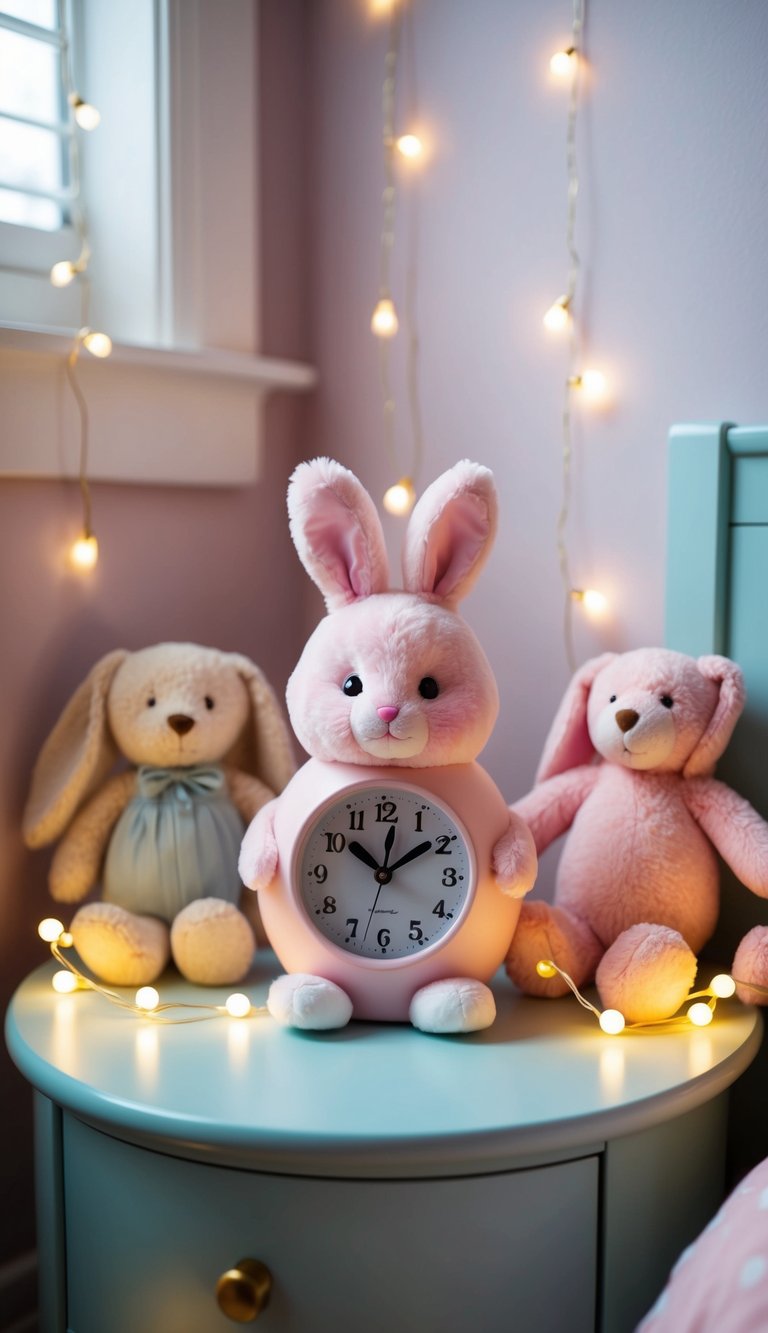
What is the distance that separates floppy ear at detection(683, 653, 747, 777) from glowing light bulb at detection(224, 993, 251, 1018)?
457 mm

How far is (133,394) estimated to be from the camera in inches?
53.2

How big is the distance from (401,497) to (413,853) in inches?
21.2

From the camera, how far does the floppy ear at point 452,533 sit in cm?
104

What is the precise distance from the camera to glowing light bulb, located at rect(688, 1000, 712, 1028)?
41.0 inches

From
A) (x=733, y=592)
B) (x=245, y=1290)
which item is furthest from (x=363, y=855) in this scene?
(x=733, y=592)

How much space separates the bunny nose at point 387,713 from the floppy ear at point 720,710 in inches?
12.7

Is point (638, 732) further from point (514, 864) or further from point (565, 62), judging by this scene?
point (565, 62)

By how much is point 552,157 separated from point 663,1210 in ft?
3.42

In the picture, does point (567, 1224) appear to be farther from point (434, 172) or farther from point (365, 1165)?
point (434, 172)

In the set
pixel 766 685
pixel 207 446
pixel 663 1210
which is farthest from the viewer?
pixel 207 446

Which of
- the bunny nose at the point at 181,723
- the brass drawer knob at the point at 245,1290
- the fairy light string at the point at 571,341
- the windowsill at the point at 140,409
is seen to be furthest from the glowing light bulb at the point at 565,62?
the brass drawer knob at the point at 245,1290

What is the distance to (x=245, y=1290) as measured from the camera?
89 centimetres

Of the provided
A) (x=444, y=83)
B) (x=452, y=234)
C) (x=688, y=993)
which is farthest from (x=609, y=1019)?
(x=444, y=83)

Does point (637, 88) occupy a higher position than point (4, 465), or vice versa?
point (637, 88)
